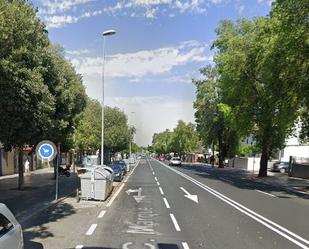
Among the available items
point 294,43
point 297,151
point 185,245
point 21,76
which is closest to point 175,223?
point 185,245

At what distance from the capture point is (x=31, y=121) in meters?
19.6

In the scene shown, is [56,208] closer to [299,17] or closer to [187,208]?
[187,208]

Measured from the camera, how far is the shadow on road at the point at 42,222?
39.3ft

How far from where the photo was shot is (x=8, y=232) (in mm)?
6836

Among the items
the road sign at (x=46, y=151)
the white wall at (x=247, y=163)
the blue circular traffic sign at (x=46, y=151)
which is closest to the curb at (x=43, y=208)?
the road sign at (x=46, y=151)

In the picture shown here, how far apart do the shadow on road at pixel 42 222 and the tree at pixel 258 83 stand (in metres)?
17.3

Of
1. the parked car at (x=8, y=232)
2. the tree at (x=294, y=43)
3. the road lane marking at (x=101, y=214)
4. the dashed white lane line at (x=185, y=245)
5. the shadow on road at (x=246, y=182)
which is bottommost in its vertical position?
the shadow on road at (x=246, y=182)

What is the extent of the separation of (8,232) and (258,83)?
121 feet

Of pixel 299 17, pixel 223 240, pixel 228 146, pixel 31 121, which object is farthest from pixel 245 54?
pixel 228 146

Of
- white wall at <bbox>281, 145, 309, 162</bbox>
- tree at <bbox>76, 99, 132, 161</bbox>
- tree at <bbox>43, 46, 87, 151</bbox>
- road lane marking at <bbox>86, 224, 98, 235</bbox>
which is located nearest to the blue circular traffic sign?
tree at <bbox>43, 46, 87, 151</bbox>

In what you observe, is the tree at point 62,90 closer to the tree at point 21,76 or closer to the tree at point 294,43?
the tree at point 21,76

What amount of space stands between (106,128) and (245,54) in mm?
42659

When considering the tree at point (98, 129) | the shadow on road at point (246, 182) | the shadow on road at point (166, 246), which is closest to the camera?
the shadow on road at point (166, 246)

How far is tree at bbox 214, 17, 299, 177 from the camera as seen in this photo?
32062mm
